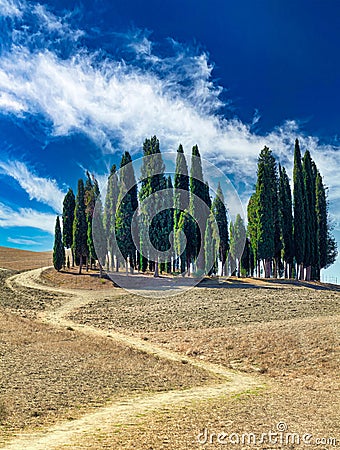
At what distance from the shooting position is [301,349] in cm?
2030

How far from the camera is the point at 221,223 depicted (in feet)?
176

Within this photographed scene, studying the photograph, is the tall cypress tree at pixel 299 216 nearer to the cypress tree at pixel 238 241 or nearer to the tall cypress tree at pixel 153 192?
the cypress tree at pixel 238 241

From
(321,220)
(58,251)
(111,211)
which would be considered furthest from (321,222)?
(58,251)

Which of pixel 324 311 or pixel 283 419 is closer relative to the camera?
pixel 283 419

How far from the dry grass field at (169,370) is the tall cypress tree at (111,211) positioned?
597 inches

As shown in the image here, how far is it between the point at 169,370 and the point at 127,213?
110 ft

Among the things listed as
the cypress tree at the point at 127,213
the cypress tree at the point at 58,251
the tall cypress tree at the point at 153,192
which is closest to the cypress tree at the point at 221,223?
the tall cypress tree at the point at 153,192

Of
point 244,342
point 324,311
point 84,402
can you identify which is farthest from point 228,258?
point 84,402

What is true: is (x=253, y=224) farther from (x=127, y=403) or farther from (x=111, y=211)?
(x=127, y=403)

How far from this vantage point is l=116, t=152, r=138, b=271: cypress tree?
49062 mm

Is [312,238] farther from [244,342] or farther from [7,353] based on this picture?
[7,353]

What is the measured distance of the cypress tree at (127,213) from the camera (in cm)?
4906

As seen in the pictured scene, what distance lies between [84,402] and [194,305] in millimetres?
21351

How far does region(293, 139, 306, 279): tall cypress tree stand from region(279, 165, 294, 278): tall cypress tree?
2.06 ft
